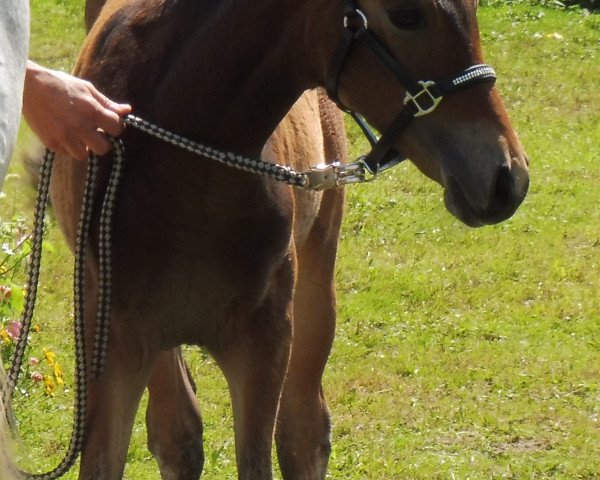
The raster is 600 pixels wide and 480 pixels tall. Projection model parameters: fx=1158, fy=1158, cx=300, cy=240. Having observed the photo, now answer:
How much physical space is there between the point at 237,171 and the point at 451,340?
336 centimetres

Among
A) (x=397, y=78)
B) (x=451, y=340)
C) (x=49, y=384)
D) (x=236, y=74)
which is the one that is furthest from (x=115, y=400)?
(x=451, y=340)

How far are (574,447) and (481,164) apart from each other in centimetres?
275

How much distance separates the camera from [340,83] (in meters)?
2.86

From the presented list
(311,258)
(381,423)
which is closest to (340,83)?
(311,258)

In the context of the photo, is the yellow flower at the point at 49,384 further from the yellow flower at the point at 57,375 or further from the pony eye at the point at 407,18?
the pony eye at the point at 407,18

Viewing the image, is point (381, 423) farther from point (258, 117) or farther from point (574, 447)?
point (258, 117)

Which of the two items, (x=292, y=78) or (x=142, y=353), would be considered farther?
(x=142, y=353)

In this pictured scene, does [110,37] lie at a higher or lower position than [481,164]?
higher

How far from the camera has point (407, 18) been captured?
272 cm

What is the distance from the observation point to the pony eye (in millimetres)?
2707

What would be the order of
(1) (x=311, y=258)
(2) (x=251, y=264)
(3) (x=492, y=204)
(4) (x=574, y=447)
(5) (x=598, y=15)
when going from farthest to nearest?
(5) (x=598, y=15) < (4) (x=574, y=447) < (1) (x=311, y=258) < (2) (x=251, y=264) < (3) (x=492, y=204)

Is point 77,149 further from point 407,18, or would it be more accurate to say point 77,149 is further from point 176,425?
point 176,425

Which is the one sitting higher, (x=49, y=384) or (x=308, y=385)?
(x=49, y=384)

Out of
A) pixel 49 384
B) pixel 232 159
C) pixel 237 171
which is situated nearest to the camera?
pixel 232 159
